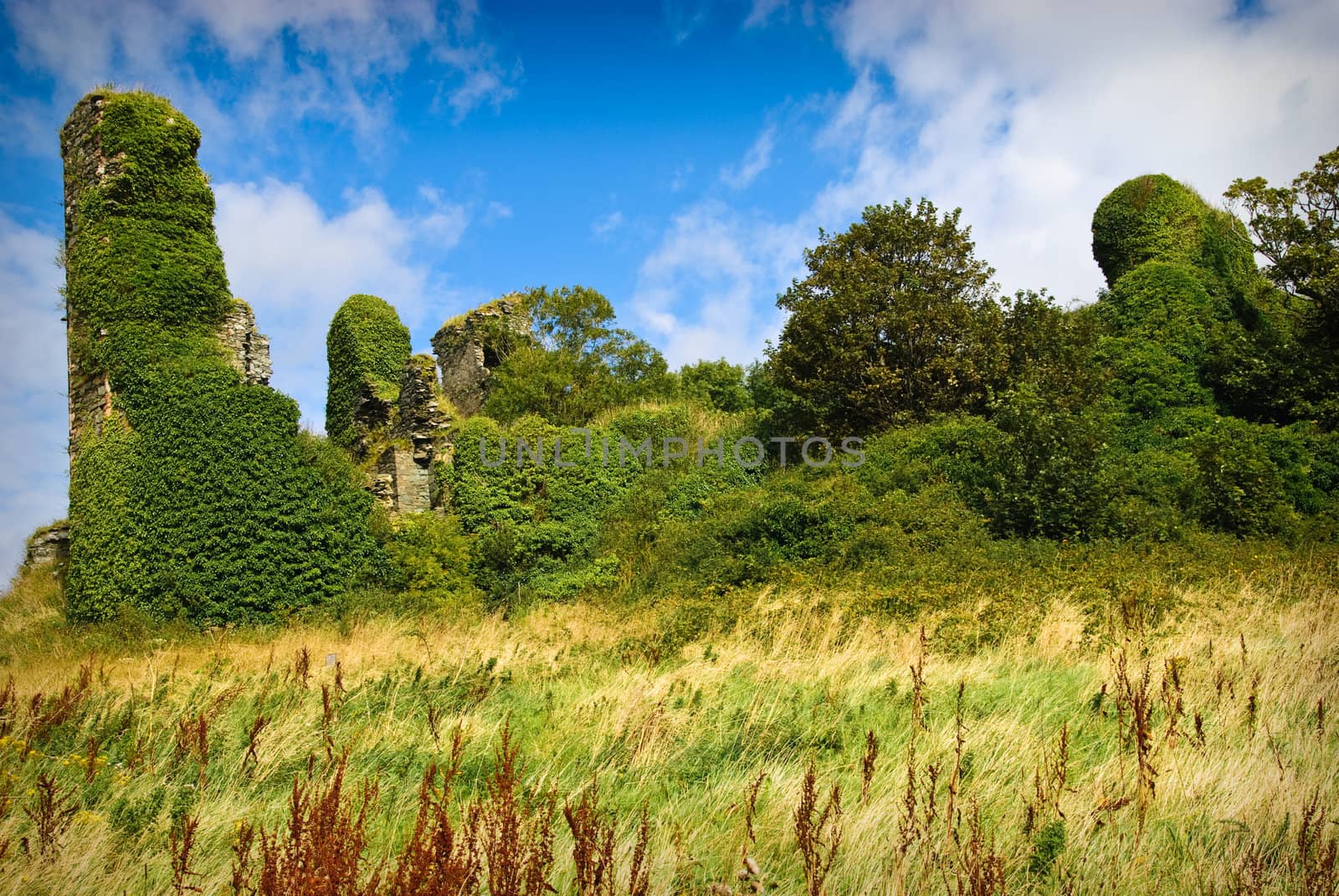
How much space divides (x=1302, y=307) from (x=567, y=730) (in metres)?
20.6

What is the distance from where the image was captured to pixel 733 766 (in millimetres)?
4637

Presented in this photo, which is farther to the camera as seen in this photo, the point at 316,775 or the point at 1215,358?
the point at 1215,358

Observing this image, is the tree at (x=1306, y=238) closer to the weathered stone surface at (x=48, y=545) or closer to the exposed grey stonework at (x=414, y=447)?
the exposed grey stonework at (x=414, y=447)

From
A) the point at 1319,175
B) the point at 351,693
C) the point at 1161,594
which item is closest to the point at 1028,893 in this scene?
the point at 351,693

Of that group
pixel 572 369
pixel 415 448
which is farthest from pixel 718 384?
pixel 415 448

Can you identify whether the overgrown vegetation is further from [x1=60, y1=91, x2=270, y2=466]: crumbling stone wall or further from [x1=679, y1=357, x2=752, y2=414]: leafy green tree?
[x1=679, y1=357, x2=752, y2=414]: leafy green tree

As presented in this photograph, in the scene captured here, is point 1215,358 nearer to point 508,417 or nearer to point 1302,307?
point 1302,307

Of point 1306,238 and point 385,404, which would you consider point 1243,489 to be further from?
point 385,404

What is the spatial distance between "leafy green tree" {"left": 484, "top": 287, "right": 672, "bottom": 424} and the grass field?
47.9 feet

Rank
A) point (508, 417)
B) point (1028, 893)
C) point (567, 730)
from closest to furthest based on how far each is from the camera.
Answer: point (1028, 893) < point (567, 730) < point (508, 417)

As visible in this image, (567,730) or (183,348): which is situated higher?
(183,348)

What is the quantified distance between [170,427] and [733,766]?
1350 centimetres

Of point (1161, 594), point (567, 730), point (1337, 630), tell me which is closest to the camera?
point (567, 730)

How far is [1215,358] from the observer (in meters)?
18.5
